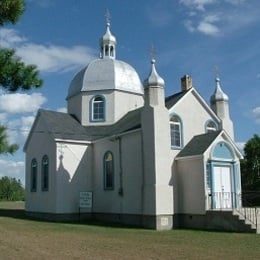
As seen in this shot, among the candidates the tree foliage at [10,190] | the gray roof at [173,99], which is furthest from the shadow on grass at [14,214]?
the tree foliage at [10,190]

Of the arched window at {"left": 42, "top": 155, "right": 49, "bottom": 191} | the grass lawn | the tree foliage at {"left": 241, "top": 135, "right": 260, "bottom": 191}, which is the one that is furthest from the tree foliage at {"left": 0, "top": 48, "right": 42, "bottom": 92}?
the tree foliage at {"left": 241, "top": 135, "right": 260, "bottom": 191}

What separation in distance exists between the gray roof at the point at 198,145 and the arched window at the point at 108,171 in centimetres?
470

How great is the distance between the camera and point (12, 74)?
8828 millimetres

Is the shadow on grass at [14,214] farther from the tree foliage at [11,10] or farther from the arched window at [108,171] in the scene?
the tree foliage at [11,10]

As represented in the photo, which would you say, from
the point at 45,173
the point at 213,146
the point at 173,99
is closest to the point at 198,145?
the point at 213,146

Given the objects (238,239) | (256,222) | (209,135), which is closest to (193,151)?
(209,135)

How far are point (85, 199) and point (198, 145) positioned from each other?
25.2 ft

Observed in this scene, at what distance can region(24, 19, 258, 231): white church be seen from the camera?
22.0m

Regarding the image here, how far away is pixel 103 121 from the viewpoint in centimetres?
2920

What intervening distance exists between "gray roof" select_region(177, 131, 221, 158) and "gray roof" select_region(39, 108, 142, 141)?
3.48 metres

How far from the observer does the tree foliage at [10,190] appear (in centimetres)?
8738

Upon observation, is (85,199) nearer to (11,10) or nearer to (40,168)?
(40,168)

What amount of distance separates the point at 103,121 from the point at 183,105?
669 centimetres

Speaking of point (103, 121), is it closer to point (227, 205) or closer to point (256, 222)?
point (227, 205)
